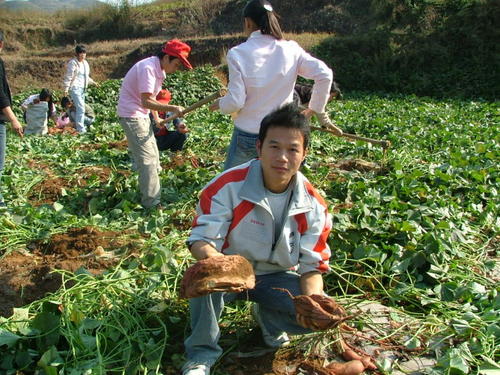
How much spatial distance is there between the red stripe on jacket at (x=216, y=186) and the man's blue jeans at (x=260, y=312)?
0.37 meters

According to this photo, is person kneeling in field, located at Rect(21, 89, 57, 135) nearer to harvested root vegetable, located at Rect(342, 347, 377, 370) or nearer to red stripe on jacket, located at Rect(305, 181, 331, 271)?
red stripe on jacket, located at Rect(305, 181, 331, 271)

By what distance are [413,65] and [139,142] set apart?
46.2 ft

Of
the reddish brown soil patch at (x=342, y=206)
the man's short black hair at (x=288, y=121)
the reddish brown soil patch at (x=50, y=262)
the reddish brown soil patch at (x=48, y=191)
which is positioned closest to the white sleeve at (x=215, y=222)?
the man's short black hair at (x=288, y=121)

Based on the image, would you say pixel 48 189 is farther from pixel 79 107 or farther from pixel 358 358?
pixel 79 107

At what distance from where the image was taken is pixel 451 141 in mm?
6426

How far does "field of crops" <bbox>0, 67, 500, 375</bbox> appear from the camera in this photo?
205 centimetres

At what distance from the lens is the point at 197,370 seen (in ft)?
6.13

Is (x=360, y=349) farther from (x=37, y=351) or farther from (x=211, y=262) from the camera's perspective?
(x=37, y=351)

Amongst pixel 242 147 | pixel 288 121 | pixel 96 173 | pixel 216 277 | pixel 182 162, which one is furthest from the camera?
pixel 182 162

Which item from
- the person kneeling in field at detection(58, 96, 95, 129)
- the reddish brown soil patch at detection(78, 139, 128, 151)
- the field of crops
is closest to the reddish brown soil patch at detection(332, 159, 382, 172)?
the field of crops

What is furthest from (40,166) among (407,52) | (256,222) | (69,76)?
(407,52)

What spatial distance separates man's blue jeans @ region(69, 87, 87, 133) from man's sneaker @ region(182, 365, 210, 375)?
26.1 feet

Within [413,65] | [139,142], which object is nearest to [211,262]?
[139,142]

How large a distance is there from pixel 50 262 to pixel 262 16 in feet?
6.89
